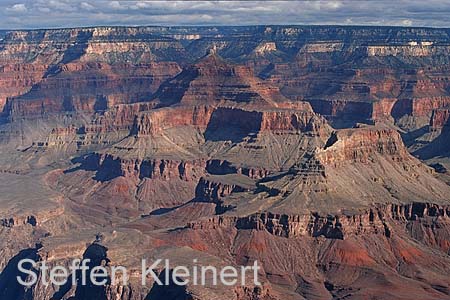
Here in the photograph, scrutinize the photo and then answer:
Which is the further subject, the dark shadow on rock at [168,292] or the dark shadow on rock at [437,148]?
the dark shadow on rock at [437,148]

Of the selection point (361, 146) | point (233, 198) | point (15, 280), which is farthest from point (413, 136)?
point (15, 280)

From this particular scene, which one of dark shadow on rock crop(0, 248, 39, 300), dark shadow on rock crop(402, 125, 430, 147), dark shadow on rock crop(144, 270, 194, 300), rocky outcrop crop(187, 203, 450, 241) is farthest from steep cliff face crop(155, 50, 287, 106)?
dark shadow on rock crop(144, 270, 194, 300)

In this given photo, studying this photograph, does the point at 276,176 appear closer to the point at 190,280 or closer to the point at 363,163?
the point at 363,163

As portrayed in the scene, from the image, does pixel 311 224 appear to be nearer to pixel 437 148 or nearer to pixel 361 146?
pixel 361 146

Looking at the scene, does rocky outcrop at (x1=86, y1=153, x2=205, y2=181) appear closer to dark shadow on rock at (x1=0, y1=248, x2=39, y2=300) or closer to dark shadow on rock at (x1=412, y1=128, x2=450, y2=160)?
dark shadow on rock at (x1=412, y1=128, x2=450, y2=160)

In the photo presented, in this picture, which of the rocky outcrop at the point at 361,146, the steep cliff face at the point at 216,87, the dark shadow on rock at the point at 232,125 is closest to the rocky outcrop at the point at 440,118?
the steep cliff face at the point at 216,87

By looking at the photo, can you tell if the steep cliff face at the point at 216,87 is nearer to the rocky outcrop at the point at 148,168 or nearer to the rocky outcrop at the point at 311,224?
the rocky outcrop at the point at 148,168
